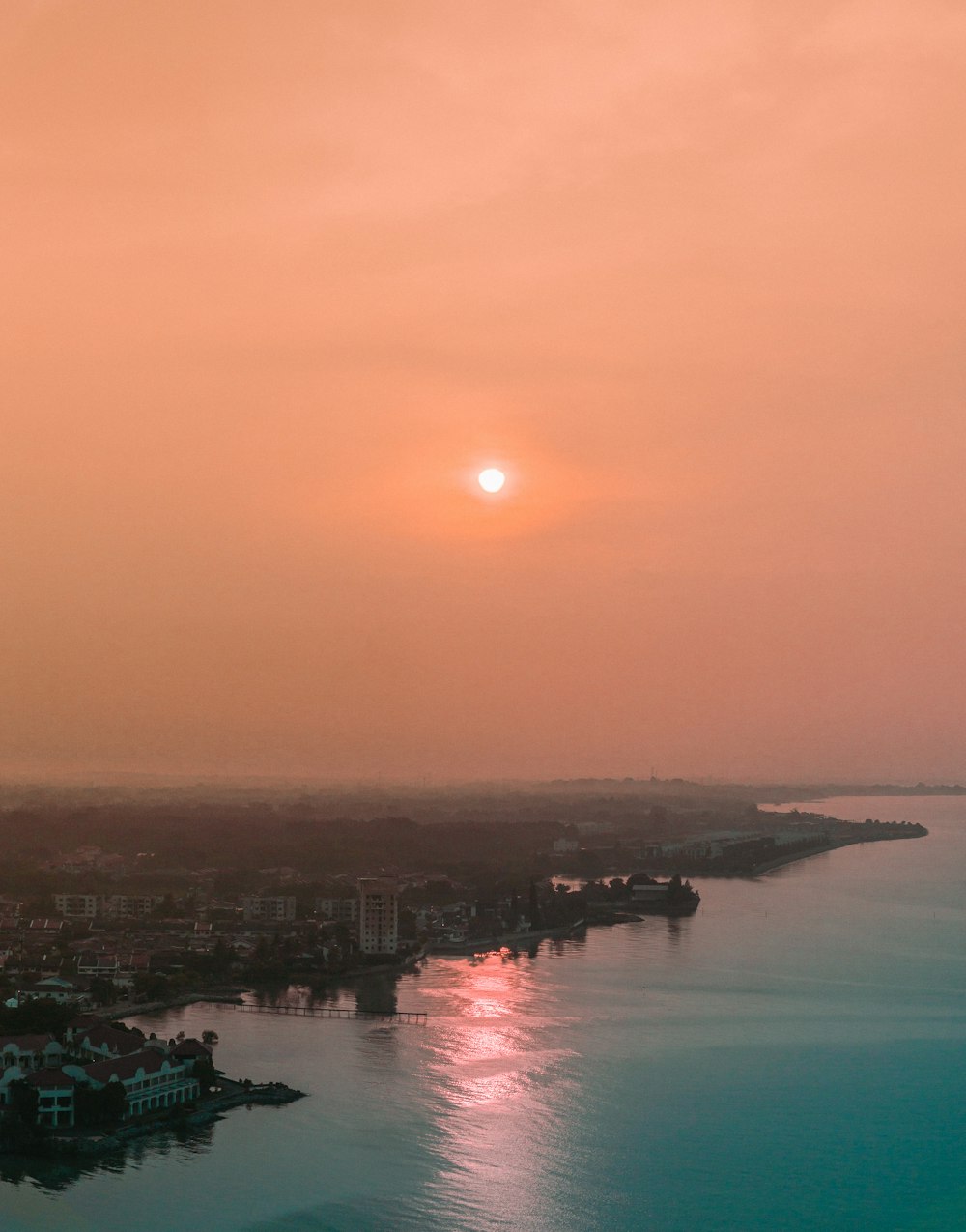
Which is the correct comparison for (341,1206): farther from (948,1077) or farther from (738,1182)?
(948,1077)

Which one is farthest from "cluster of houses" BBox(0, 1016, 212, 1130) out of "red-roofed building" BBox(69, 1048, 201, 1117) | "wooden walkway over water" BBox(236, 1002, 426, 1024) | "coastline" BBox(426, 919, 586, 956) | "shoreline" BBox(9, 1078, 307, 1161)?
"coastline" BBox(426, 919, 586, 956)

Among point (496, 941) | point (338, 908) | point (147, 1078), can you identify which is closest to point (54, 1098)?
point (147, 1078)

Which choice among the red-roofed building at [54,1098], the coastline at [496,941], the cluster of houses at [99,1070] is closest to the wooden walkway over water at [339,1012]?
the cluster of houses at [99,1070]

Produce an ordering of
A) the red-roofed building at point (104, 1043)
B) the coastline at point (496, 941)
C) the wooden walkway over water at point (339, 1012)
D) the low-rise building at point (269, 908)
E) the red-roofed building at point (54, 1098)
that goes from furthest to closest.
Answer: the low-rise building at point (269, 908), the coastline at point (496, 941), the wooden walkway over water at point (339, 1012), the red-roofed building at point (104, 1043), the red-roofed building at point (54, 1098)

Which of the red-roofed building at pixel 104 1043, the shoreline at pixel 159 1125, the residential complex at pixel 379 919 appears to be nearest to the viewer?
the shoreline at pixel 159 1125

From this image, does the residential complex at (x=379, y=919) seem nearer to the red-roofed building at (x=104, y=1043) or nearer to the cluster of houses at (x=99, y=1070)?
the cluster of houses at (x=99, y=1070)
